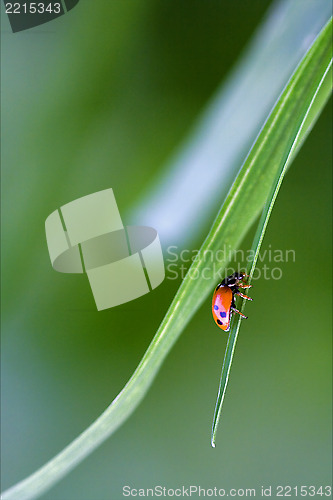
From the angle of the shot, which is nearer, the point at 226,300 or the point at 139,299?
the point at 226,300

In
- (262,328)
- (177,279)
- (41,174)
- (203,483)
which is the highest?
(41,174)

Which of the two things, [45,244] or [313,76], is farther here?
[45,244]

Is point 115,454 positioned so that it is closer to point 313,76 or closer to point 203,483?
point 203,483

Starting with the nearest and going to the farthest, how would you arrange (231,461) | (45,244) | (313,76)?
(313,76)
(45,244)
(231,461)

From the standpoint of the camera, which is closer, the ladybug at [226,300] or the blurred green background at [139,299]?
the ladybug at [226,300]

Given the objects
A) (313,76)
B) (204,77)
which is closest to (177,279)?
(204,77)

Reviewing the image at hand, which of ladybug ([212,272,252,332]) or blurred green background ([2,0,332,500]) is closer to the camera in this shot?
ladybug ([212,272,252,332])

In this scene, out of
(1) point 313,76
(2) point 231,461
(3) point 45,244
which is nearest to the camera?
(1) point 313,76

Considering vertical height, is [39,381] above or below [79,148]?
below
